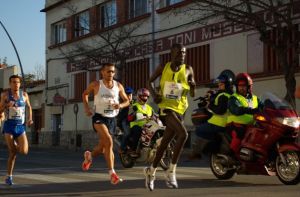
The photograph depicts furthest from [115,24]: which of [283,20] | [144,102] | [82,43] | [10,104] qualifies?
[10,104]

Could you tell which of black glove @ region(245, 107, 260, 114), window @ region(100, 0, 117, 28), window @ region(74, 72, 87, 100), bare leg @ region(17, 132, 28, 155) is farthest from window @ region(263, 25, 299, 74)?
window @ region(74, 72, 87, 100)

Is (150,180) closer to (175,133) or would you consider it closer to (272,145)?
(175,133)

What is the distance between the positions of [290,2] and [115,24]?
1444 cm

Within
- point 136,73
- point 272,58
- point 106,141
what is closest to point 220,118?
point 106,141

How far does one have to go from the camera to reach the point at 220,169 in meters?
10.4

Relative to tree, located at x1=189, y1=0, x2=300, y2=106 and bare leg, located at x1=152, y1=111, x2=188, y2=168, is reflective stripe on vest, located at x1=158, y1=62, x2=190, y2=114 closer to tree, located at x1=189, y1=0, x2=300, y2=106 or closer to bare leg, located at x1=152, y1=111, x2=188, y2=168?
bare leg, located at x1=152, y1=111, x2=188, y2=168

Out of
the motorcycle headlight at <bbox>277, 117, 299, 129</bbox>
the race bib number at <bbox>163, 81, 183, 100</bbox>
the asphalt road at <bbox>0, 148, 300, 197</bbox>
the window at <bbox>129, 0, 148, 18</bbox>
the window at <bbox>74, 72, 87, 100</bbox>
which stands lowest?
the asphalt road at <bbox>0, 148, 300, 197</bbox>

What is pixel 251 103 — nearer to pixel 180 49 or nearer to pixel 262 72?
pixel 180 49

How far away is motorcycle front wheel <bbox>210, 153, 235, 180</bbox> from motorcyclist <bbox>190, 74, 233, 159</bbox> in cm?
25

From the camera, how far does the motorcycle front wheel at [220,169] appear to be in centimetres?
1022

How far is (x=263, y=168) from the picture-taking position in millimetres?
9516

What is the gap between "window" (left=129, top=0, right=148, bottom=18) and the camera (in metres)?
29.9

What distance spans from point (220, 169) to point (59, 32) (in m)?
30.1

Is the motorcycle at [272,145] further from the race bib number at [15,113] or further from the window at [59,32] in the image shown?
the window at [59,32]
